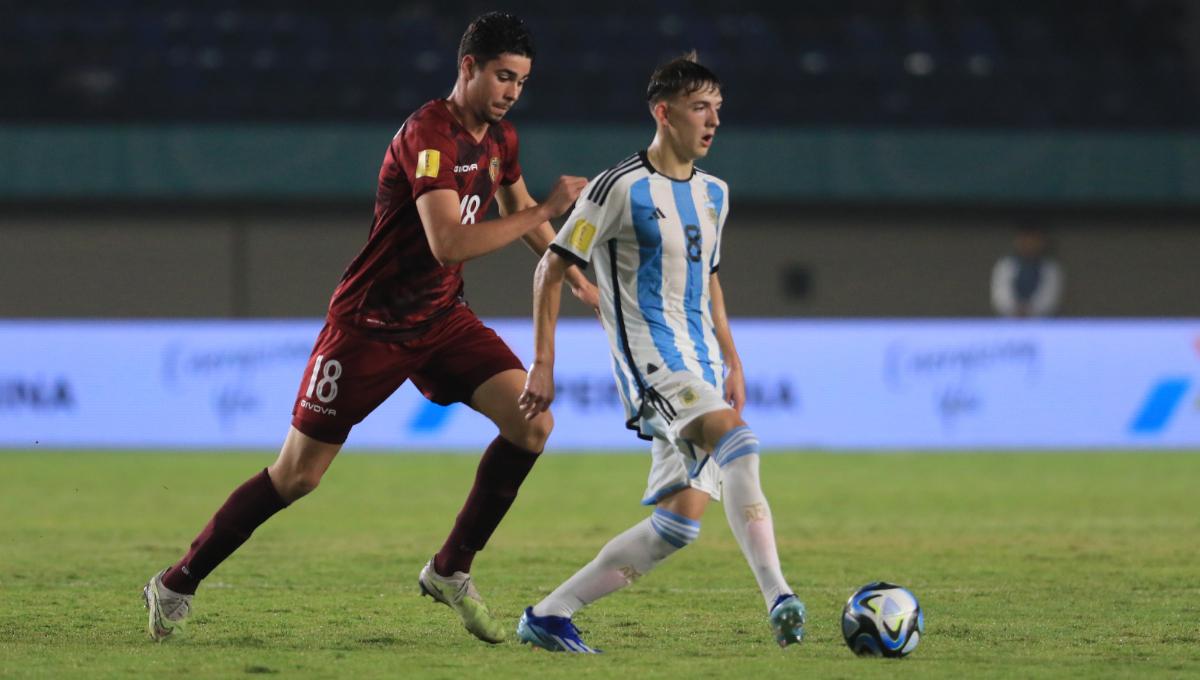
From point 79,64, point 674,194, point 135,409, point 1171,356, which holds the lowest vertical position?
point 135,409

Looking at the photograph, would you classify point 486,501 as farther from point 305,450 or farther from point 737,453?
point 737,453

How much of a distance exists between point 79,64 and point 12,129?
40.0 inches

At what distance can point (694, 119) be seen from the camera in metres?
5.32

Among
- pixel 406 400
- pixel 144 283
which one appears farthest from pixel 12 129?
pixel 406 400

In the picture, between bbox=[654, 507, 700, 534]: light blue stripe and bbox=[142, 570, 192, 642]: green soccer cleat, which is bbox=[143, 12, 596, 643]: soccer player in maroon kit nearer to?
bbox=[142, 570, 192, 642]: green soccer cleat

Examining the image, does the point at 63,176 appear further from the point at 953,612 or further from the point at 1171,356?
the point at 953,612

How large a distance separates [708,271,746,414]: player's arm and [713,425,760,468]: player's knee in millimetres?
379

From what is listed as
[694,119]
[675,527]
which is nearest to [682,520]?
[675,527]

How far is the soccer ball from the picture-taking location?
5113mm

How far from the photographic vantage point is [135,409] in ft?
48.2

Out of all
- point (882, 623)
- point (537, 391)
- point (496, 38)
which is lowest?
point (882, 623)

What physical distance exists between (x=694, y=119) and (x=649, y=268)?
19.0 inches

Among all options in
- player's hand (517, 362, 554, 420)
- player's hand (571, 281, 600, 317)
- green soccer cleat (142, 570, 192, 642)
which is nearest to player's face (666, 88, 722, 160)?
player's hand (571, 281, 600, 317)

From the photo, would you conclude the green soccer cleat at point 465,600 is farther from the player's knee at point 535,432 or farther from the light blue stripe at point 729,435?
the light blue stripe at point 729,435
